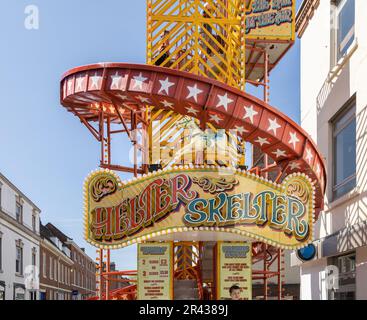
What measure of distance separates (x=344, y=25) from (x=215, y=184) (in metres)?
6.51

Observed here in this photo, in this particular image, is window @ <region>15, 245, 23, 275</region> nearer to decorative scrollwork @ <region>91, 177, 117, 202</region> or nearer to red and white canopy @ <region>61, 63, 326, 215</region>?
decorative scrollwork @ <region>91, 177, 117, 202</region>

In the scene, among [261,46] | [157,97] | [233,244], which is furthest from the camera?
[261,46]

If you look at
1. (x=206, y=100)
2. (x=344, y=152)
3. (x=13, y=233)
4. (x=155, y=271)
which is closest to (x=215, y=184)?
(x=206, y=100)

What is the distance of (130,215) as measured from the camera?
1070cm

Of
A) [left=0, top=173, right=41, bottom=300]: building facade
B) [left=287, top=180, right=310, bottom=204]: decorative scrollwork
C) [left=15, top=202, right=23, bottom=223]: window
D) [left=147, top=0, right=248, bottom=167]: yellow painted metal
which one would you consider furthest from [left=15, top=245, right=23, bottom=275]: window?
[left=287, top=180, right=310, bottom=204]: decorative scrollwork

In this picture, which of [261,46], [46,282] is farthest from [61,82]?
[46,282]

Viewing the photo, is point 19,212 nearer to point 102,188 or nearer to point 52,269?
point 102,188

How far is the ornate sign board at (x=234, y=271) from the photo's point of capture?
1148cm

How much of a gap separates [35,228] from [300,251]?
1590 cm

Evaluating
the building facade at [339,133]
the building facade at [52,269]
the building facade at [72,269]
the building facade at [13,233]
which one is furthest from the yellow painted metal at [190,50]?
the building facade at [72,269]

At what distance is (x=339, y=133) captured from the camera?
14258mm
